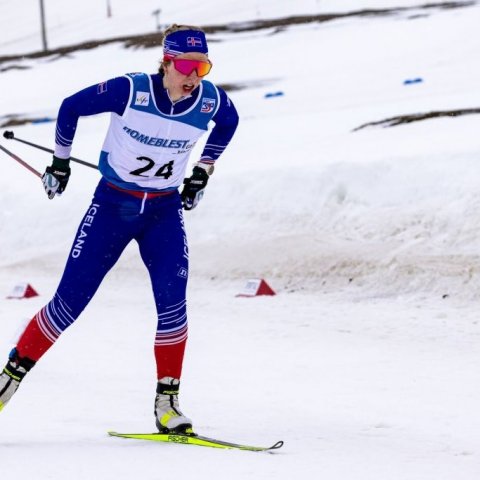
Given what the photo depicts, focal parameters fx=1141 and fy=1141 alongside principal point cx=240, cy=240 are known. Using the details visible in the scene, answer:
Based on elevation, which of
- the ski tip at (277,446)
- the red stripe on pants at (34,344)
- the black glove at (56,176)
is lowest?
the ski tip at (277,446)

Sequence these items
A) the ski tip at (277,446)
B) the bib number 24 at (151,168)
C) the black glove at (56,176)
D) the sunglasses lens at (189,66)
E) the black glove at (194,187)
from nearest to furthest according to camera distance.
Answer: the ski tip at (277,446)
the sunglasses lens at (189,66)
the bib number 24 at (151,168)
the black glove at (56,176)
the black glove at (194,187)

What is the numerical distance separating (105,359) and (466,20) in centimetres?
3223

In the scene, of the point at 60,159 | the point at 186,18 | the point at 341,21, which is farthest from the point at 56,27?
the point at 60,159

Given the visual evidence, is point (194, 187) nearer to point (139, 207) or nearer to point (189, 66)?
point (139, 207)

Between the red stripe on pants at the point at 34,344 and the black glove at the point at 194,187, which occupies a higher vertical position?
the black glove at the point at 194,187

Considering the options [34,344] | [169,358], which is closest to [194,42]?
[169,358]

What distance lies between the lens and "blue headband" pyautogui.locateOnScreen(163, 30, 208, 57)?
6000 millimetres

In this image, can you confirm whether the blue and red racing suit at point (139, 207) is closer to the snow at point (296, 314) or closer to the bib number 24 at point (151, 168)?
the bib number 24 at point (151, 168)

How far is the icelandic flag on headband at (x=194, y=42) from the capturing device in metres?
6.02

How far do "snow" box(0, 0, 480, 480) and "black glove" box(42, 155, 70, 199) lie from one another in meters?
1.32

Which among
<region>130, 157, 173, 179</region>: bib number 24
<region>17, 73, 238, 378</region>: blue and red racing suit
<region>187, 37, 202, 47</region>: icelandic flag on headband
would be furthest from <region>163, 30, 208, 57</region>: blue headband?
<region>130, 157, 173, 179</region>: bib number 24

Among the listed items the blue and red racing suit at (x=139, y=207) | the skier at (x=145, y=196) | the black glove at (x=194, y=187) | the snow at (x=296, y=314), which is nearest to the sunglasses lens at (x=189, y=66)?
the skier at (x=145, y=196)

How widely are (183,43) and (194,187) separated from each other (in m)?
0.94

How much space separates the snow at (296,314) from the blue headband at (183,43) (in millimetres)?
2049
